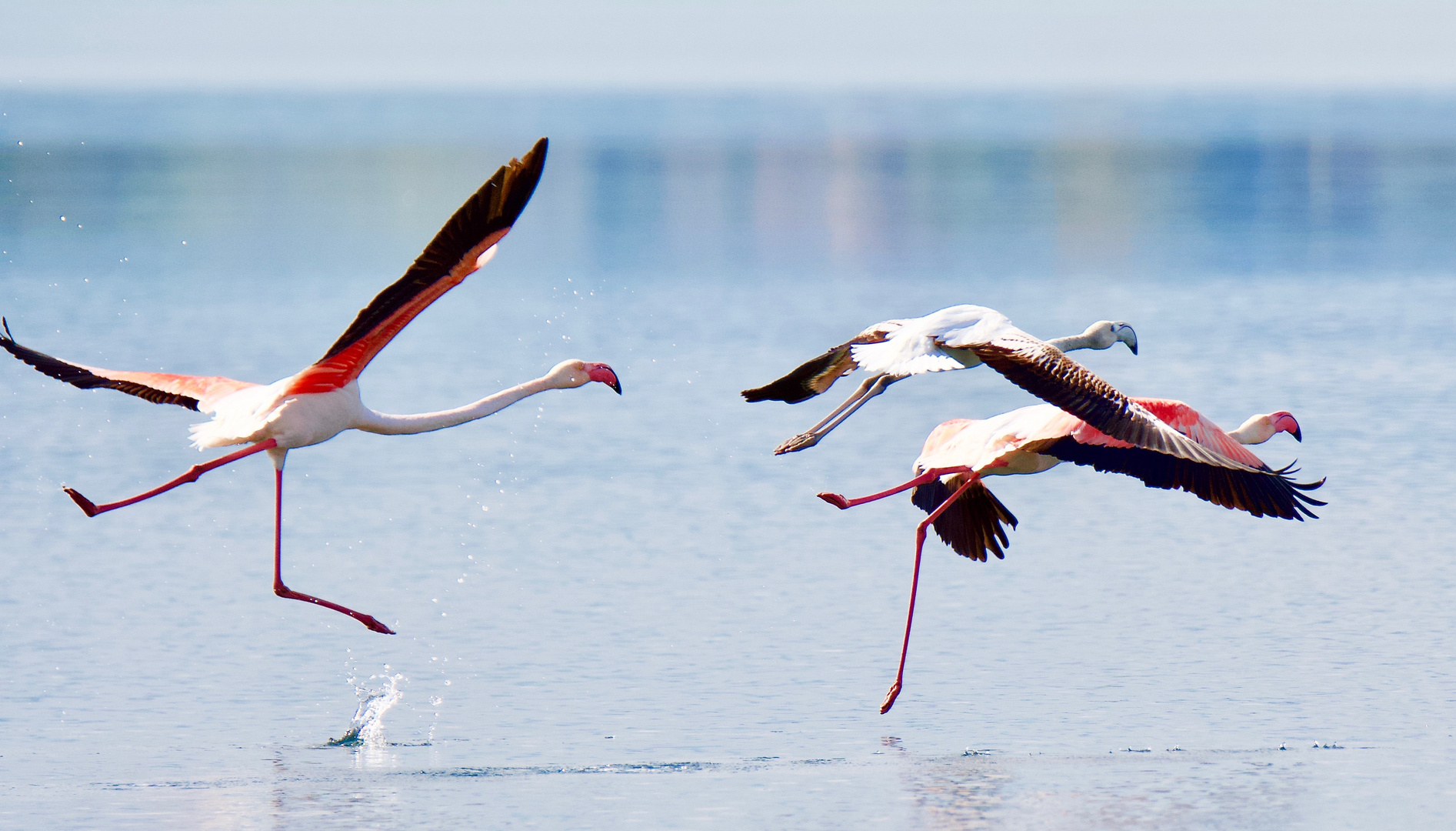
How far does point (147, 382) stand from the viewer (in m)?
11.3

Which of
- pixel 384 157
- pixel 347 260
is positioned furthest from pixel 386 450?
pixel 384 157

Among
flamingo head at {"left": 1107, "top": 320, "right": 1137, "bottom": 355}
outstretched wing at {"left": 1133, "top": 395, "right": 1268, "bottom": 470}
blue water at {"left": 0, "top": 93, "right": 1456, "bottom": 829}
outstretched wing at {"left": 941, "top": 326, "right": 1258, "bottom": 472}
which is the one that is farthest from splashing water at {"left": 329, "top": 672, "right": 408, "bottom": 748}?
flamingo head at {"left": 1107, "top": 320, "right": 1137, "bottom": 355}

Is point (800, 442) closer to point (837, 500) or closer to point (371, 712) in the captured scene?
point (837, 500)

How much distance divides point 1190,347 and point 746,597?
10.8 m

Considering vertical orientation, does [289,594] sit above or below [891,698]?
above

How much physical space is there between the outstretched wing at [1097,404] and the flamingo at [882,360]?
0.58 meters

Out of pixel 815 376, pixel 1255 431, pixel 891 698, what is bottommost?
pixel 891 698

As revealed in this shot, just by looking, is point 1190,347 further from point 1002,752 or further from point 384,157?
point 384,157

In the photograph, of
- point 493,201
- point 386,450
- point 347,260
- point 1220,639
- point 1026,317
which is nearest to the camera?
point 493,201

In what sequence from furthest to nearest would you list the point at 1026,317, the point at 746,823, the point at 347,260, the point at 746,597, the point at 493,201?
the point at 347,260 < the point at 1026,317 < the point at 746,597 < the point at 493,201 < the point at 746,823

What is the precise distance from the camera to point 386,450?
→ 693 inches

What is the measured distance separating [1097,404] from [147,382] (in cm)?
500

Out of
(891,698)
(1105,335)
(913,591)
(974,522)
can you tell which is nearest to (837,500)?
(913,591)

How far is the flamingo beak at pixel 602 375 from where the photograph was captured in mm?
10312
